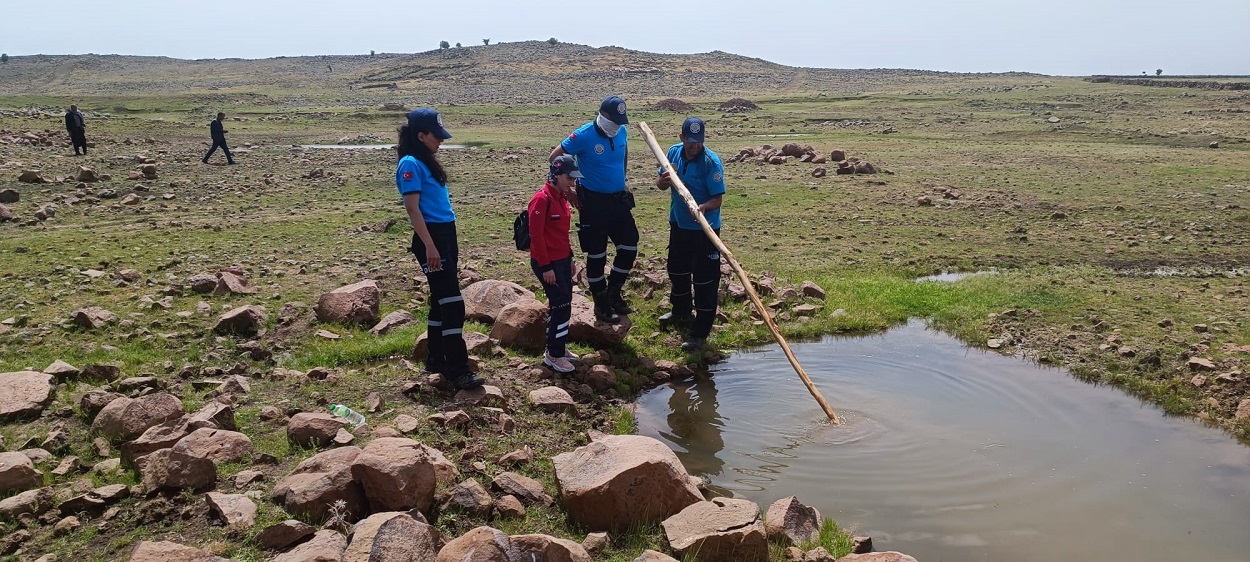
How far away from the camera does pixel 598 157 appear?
823 cm

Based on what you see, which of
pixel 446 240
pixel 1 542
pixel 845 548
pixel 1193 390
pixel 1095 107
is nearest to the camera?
pixel 1 542

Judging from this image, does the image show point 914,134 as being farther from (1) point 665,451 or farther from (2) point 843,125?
(1) point 665,451

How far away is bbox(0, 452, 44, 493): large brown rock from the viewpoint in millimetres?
4945

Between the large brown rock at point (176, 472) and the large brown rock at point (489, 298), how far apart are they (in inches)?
150

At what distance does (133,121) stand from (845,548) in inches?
1497

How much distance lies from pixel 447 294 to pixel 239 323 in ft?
9.34

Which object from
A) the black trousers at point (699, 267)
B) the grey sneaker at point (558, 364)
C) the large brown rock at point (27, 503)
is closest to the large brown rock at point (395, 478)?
the large brown rock at point (27, 503)

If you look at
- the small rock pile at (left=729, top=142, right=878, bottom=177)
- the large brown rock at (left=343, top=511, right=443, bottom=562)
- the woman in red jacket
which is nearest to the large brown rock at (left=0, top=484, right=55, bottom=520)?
the large brown rock at (left=343, top=511, right=443, bottom=562)

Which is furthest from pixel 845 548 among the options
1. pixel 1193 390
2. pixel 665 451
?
pixel 1193 390

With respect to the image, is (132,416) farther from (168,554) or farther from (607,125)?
(607,125)

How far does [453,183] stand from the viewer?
66.8 ft

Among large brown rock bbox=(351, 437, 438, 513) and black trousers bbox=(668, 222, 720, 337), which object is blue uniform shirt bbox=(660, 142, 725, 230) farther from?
large brown rock bbox=(351, 437, 438, 513)

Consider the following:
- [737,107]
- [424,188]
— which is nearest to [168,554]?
[424,188]

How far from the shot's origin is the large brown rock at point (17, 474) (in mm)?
4945
